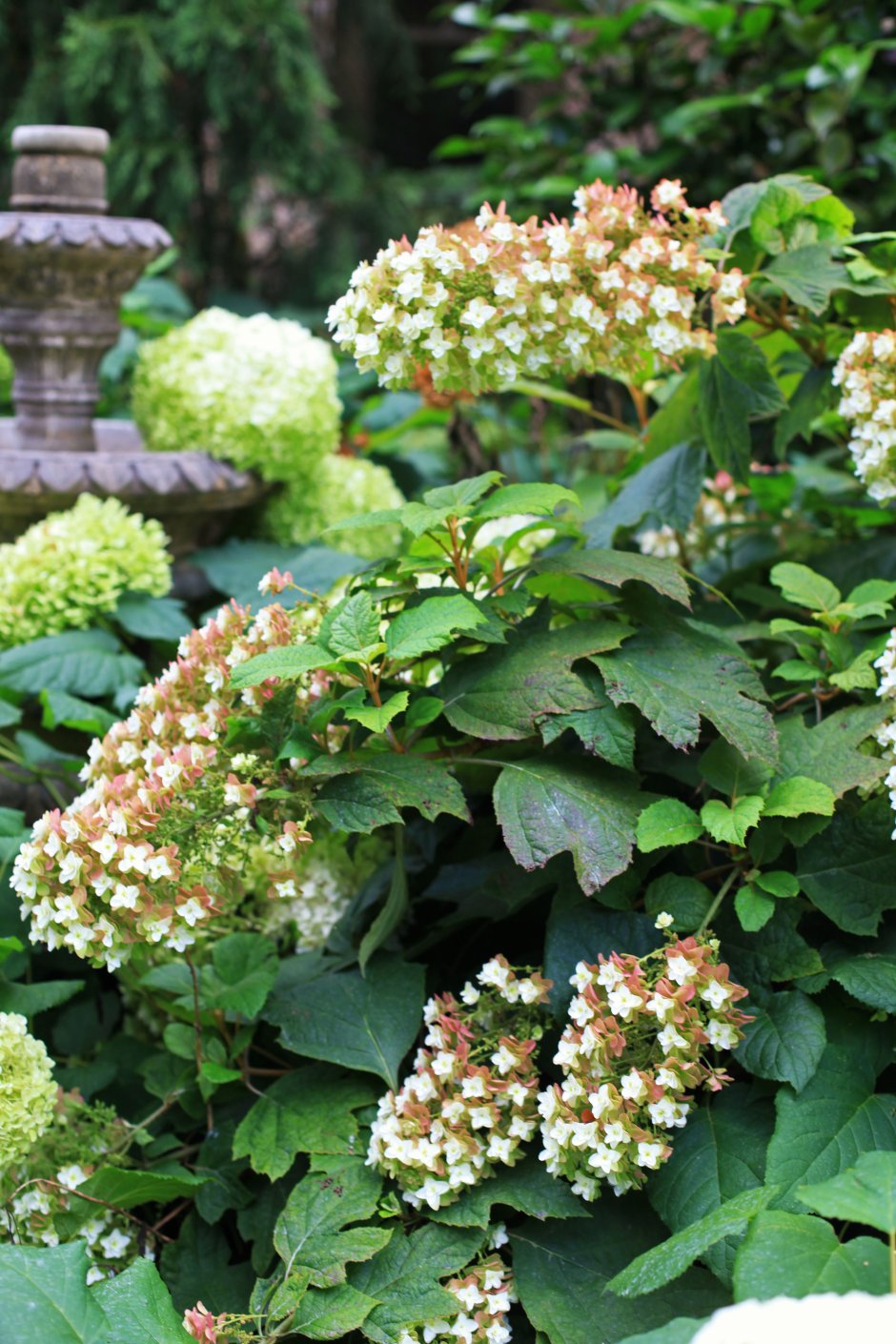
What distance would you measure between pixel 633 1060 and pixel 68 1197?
0.51 metres

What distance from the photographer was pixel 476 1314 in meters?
0.94

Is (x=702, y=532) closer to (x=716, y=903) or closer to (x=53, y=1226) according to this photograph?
(x=716, y=903)

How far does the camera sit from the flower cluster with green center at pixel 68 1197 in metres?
1.07

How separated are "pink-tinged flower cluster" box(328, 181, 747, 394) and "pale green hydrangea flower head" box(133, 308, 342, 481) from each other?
0.88 m

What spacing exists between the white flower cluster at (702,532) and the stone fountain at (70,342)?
2.24 feet

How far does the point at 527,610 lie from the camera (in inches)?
47.5

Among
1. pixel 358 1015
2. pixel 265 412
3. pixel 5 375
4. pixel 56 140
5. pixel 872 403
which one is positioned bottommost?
pixel 358 1015

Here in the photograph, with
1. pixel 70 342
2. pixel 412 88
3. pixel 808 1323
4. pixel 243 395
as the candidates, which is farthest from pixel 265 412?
pixel 412 88

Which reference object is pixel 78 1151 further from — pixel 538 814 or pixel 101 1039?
pixel 538 814

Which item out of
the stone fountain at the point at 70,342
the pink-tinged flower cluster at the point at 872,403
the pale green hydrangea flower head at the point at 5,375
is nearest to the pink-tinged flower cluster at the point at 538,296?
the pink-tinged flower cluster at the point at 872,403

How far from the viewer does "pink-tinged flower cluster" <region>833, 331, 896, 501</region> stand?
1197 mm

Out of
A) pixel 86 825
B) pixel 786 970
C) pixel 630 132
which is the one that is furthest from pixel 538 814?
pixel 630 132

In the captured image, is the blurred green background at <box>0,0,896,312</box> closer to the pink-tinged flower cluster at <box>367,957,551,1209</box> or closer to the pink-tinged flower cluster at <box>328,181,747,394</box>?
the pink-tinged flower cluster at <box>328,181,747,394</box>

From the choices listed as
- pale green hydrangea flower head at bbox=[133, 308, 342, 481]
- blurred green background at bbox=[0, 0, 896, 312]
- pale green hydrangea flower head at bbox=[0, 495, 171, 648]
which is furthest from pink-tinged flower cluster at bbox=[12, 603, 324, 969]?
blurred green background at bbox=[0, 0, 896, 312]
